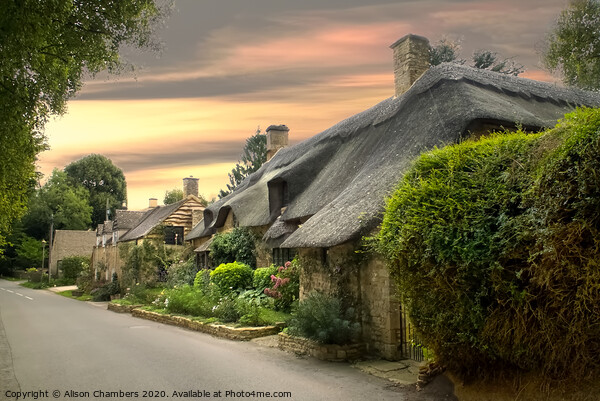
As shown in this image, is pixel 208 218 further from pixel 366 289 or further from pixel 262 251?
pixel 366 289

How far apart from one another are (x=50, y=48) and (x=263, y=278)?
10.1 metres

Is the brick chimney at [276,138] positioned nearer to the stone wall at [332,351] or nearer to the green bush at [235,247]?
the green bush at [235,247]

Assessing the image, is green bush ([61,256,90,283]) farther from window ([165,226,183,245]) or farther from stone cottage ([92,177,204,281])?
window ([165,226,183,245])

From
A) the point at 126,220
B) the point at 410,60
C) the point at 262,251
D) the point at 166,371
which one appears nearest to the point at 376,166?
the point at 410,60

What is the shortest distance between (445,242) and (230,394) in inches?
151

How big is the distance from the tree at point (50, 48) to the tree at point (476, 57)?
85.8ft

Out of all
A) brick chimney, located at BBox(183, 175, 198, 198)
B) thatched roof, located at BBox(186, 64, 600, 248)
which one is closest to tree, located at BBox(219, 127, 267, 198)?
brick chimney, located at BBox(183, 175, 198, 198)

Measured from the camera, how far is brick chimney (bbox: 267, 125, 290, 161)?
2723cm

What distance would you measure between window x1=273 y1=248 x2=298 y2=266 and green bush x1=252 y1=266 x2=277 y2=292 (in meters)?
0.66

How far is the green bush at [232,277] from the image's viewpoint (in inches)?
663

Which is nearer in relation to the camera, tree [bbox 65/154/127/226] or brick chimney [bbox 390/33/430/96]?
brick chimney [bbox 390/33/430/96]

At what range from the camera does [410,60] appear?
15.7m

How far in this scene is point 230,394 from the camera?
23.1ft

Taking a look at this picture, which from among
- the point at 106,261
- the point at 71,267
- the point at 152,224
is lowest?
the point at 71,267
